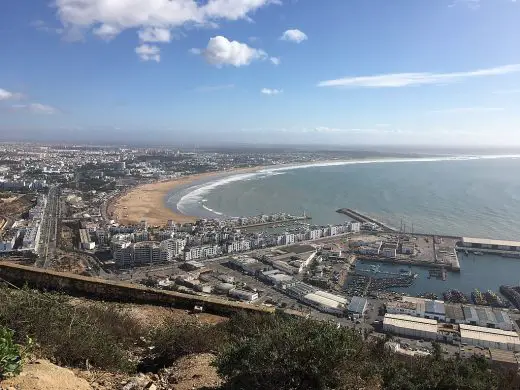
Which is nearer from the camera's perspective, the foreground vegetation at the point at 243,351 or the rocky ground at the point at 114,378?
the rocky ground at the point at 114,378

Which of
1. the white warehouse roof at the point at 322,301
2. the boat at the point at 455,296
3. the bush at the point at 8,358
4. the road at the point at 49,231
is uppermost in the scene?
the bush at the point at 8,358

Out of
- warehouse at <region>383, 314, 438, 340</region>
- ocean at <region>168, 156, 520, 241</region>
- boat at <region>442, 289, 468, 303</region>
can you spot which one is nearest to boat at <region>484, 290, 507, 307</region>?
boat at <region>442, 289, 468, 303</region>

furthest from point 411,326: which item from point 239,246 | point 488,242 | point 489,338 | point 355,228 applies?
point 355,228

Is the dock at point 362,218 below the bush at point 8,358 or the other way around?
below

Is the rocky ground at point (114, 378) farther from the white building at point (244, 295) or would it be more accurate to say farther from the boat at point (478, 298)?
the boat at point (478, 298)

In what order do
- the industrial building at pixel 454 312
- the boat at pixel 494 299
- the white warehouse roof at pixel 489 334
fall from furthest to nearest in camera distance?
1. the boat at pixel 494 299
2. the industrial building at pixel 454 312
3. the white warehouse roof at pixel 489 334

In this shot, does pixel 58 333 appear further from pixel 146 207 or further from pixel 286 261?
pixel 146 207

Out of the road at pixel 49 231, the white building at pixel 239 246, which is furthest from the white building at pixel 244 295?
the road at pixel 49 231

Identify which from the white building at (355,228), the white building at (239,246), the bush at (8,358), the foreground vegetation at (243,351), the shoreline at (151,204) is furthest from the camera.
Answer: the shoreline at (151,204)

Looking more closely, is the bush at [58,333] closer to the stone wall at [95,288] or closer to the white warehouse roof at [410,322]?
the stone wall at [95,288]
